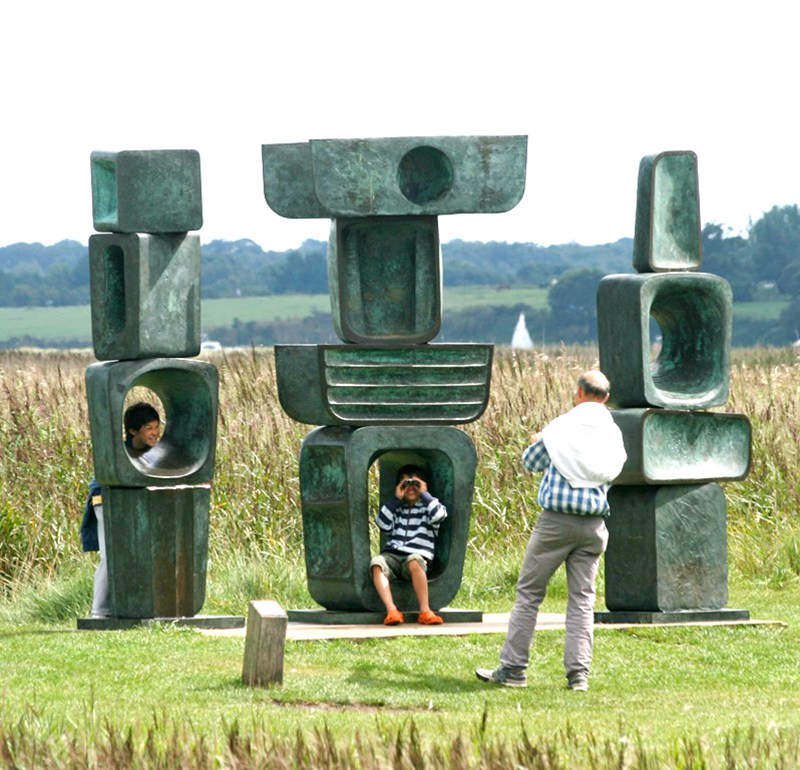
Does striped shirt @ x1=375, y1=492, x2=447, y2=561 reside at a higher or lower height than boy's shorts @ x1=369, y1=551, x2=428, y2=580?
higher

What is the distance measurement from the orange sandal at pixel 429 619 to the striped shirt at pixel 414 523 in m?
0.36

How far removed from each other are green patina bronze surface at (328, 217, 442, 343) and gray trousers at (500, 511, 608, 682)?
2.43 metres

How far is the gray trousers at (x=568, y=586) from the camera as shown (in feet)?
29.3

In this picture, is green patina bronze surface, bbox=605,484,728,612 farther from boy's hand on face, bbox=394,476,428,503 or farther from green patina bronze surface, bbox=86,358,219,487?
green patina bronze surface, bbox=86,358,219,487

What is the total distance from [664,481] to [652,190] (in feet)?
5.66

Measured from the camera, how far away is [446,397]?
11.1m

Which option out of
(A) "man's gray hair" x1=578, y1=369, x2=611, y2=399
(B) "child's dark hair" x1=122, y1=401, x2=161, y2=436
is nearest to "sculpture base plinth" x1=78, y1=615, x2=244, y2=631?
(B) "child's dark hair" x1=122, y1=401, x2=161, y2=436

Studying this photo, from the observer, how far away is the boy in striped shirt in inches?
428

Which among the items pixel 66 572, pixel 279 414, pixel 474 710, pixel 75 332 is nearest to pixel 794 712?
pixel 474 710

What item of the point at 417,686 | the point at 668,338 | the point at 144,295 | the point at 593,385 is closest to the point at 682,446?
the point at 668,338

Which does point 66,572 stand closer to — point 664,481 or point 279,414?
point 279,414

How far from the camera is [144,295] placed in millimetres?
10781

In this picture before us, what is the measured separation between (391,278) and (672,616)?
8.65ft

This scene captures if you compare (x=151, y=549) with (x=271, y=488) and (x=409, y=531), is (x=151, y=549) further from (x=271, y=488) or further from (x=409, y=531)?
(x=271, y=488)
